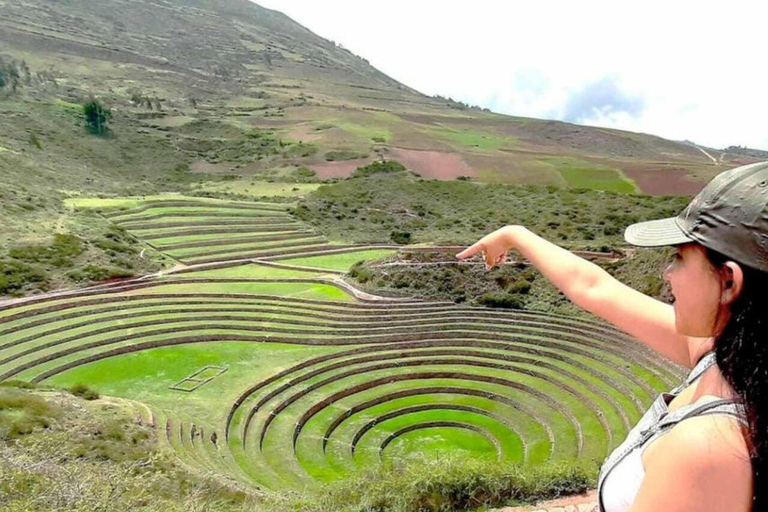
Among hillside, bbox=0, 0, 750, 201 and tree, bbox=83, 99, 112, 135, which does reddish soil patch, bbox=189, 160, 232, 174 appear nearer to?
hillside, bbox=0, 0, 750, 201

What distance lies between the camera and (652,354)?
727 inches

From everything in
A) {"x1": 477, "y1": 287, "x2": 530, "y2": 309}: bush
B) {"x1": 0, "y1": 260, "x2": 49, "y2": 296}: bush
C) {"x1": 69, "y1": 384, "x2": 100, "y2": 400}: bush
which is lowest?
{"x1": 69, "y1": 384, "x2": 100, "y2": 400}: bush

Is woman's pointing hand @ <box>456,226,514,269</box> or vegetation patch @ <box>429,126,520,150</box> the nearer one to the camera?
woman's pointing hand @ <box>456,226,514,269</box>

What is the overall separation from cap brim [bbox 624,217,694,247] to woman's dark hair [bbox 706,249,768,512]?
0.13 metres

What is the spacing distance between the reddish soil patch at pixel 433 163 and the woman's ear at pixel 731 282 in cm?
5268

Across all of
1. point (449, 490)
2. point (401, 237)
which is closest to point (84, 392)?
point (449, 490)

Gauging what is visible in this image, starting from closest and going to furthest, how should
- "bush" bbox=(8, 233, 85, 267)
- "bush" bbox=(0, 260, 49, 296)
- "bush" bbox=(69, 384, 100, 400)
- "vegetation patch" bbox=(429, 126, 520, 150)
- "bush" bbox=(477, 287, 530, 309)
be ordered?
"bush" bbox=(69, 384, 100, 400) < "bush" bbox=(0, 260, 49, 296) < "bush" bbox=(477, 287, 530, 309) < "bush" bbox=(8, 233, 85, 267) < "vegetation patch" bbox=(429, 126, 520, 150)

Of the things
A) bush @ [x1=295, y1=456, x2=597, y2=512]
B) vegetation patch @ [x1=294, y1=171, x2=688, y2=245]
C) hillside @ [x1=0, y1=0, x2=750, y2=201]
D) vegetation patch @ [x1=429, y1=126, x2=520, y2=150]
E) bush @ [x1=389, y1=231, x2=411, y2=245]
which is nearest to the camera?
bush @ [x1=295, y1=456, x2=597, y2=512]

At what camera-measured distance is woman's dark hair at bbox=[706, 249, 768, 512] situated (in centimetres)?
119

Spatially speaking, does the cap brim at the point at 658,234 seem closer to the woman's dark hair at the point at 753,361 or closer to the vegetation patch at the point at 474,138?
the woman's dark hair at the point at 753,361

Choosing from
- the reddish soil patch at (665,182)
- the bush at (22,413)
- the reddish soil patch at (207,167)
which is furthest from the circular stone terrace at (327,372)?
the reddish soil patch at (207,167)

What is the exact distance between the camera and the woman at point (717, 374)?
119 centimetres

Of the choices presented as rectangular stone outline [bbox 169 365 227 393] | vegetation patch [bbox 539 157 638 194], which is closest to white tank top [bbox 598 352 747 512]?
rectangular stone outline [bbox 169 365 227 393]

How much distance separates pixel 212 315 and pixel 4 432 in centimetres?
1160
